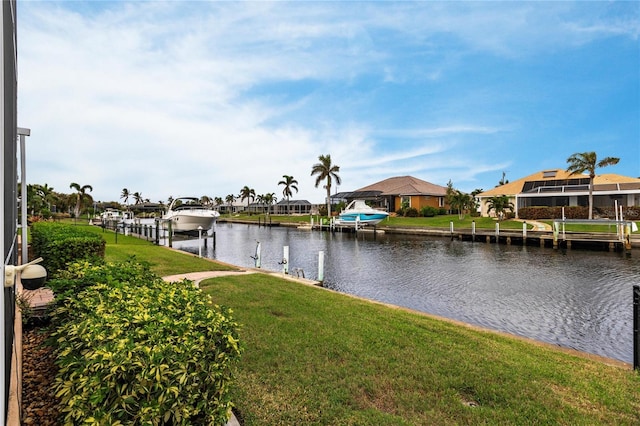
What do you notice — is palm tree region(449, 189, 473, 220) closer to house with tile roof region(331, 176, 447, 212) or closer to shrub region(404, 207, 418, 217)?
shrub region(404, 207, 418, 217)

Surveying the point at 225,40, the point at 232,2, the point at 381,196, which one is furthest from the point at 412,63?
the point at 381,196

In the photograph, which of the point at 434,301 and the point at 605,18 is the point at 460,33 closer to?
the point at 605,18

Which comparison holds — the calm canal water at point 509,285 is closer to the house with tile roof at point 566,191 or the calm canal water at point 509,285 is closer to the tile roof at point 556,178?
the house with tile roof at point 566,191

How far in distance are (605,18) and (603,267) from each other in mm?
13771

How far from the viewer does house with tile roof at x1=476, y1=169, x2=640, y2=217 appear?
1633 inches

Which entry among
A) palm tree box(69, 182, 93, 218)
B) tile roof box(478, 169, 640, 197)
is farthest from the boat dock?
palm tree box(69, 182, 93, 218)

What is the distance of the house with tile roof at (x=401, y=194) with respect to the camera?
6438 centimetres

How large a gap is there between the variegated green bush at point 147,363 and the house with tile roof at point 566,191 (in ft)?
170

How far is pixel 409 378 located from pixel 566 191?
5035cm

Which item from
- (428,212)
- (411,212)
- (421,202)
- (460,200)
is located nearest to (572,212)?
(460,200)

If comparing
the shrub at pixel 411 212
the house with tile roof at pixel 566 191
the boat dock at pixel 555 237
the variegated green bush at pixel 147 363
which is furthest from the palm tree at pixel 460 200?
the variegated green bush at pixel 147 363

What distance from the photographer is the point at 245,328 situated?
6.38 metres

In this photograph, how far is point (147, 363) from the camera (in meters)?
2.28

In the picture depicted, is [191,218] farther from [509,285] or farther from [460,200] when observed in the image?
[460,200]
